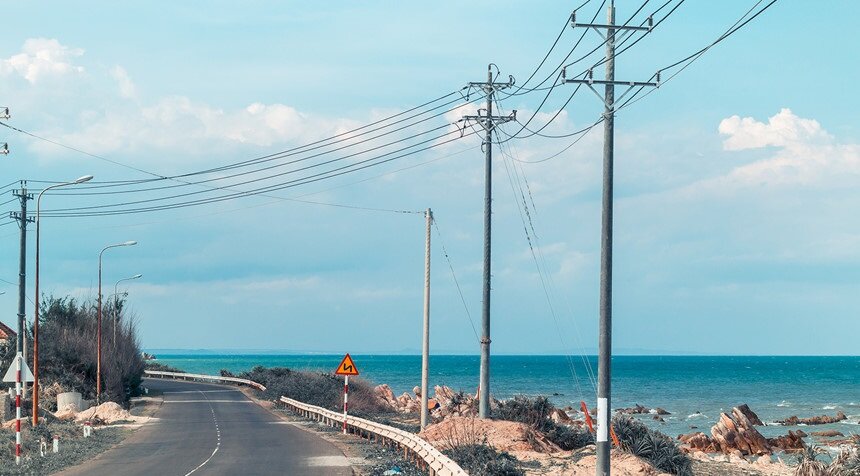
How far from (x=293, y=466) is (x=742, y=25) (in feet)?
52.1

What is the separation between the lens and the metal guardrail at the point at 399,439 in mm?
19391

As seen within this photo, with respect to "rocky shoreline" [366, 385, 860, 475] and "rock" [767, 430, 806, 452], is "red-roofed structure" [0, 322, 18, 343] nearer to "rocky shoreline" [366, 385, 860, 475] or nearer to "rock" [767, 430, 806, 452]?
"rocky shoreline" [366, 385, 860, 475]

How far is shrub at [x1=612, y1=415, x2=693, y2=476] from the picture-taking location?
2420 cm

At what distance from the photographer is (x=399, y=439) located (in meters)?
26.2

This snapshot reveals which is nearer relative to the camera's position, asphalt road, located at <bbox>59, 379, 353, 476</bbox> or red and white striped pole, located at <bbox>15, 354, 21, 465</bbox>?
asphalt road, located at <bbox>59, 379, 353, 476</bbox>

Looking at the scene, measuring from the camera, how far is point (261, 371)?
263 feet

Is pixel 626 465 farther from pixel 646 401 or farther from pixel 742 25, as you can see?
pixel 646 401

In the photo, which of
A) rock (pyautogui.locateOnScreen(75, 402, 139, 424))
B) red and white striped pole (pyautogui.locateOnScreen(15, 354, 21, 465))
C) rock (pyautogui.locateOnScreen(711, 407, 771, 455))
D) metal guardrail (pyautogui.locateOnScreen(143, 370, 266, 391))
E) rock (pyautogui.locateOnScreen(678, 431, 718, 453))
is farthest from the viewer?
metal guardrail (pyautogui.locateOnScreen(143, 370, 266, 391))

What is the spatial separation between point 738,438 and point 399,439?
883 inches

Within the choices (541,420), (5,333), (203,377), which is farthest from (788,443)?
(203,377)

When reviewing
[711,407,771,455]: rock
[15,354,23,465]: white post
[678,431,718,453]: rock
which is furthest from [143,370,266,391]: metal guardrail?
[15,354,23,465]: white post

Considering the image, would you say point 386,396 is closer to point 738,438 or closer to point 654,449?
point 738,438

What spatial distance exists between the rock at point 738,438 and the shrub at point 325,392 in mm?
17116

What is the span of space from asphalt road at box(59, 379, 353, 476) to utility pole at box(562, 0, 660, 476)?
730 centimetres
